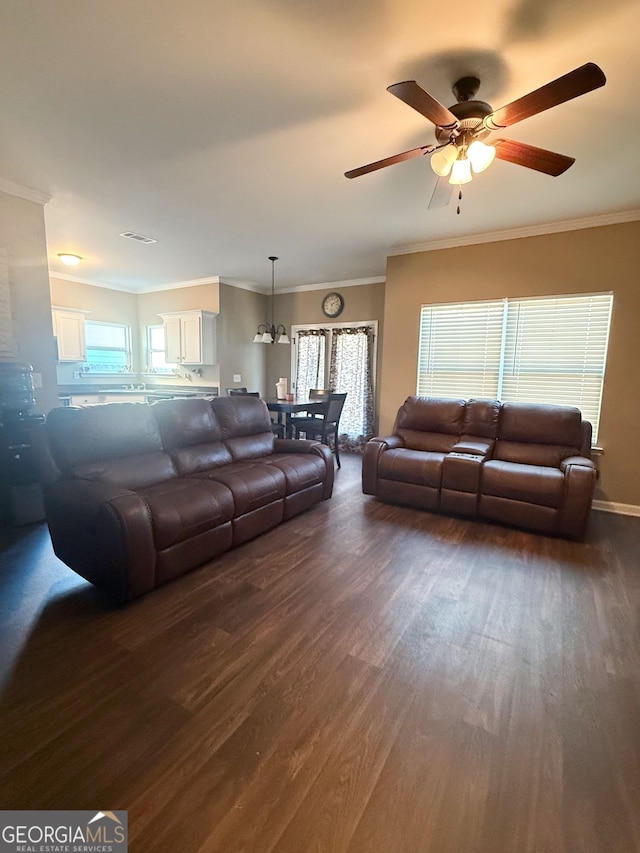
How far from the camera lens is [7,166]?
9.56 feet

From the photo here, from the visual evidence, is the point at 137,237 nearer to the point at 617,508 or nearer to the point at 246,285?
the point at 246,285

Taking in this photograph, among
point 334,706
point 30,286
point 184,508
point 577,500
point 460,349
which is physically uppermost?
point 30,286

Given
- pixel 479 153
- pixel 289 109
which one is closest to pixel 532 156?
pixel 479 153

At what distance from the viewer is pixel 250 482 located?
2871mm

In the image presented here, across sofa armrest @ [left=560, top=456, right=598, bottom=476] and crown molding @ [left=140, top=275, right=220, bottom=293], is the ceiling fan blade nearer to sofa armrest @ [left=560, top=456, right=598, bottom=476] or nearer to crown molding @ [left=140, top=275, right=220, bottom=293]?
sofa armrest @ [left=560, top=456, right=598, bottom=476]

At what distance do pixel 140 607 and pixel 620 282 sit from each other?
4.77 m

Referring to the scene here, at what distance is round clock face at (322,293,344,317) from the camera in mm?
6301

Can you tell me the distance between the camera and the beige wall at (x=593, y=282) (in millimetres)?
3594

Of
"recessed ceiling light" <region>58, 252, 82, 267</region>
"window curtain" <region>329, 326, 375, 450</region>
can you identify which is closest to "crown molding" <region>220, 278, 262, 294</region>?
"window curtain" <region>329, 326, 375, 450</region>

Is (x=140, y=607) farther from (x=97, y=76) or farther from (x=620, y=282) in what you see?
(x=620, y=282)

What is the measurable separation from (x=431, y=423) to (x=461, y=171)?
8.21ft

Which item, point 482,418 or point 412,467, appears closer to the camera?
point 412,467

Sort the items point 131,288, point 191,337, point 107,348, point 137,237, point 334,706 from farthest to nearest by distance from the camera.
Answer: point 131,288, point 107,348, point 191,337, point 137,237, point 334,706

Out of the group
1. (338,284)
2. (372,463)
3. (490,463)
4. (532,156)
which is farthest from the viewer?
(338,284)
